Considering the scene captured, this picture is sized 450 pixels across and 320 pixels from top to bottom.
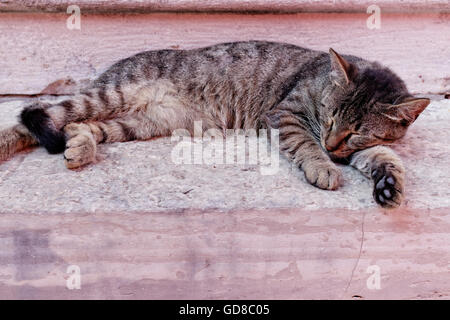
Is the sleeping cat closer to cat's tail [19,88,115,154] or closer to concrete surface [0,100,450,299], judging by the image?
cat's tail [19,88,115,154]

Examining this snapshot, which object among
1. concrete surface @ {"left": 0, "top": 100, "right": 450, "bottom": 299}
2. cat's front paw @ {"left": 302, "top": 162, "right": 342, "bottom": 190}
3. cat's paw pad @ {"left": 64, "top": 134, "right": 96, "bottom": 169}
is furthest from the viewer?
cat's paw pad @ {"left": 64, "top": 134, "right": 96, "bottom": 169}

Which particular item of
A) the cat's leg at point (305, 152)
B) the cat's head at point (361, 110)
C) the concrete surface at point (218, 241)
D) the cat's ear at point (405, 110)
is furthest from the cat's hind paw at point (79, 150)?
the cat's ear at point (405, 110)

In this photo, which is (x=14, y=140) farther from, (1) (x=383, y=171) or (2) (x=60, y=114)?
(1) (x=383, y=171)

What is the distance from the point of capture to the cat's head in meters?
2.07

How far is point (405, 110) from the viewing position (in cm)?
203

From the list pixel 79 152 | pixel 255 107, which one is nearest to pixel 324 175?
pixel 255 107

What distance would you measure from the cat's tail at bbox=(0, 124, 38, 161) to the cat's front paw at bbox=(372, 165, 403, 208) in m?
1.62

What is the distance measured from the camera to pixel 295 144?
2.22 metres

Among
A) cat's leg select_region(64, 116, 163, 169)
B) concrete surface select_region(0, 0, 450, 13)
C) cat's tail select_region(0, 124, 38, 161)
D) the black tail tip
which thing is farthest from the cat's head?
cat's tail select_region(0, 124, 38, 161)

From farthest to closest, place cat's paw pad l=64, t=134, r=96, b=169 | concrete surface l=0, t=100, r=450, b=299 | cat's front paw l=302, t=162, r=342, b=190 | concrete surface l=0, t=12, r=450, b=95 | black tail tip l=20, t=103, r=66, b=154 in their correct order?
concrete surface l=0, t=12, r=450, b=95
black tail tip l=20, t=103, r=66, b=154
cat's paw pad l=64, t=134, r=96, b=169
cat's front paw l=302, t=162, r=342, b=190
concrete surface l=0, t=100, r=450, b=299

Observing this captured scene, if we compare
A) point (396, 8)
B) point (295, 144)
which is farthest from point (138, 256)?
point (396, 8)

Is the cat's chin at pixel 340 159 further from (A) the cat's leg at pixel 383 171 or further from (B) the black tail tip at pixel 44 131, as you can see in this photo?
(B) the black tail tip at pixel 44 131

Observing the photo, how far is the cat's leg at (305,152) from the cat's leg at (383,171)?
0.13 meters

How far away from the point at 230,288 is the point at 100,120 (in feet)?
3.83
